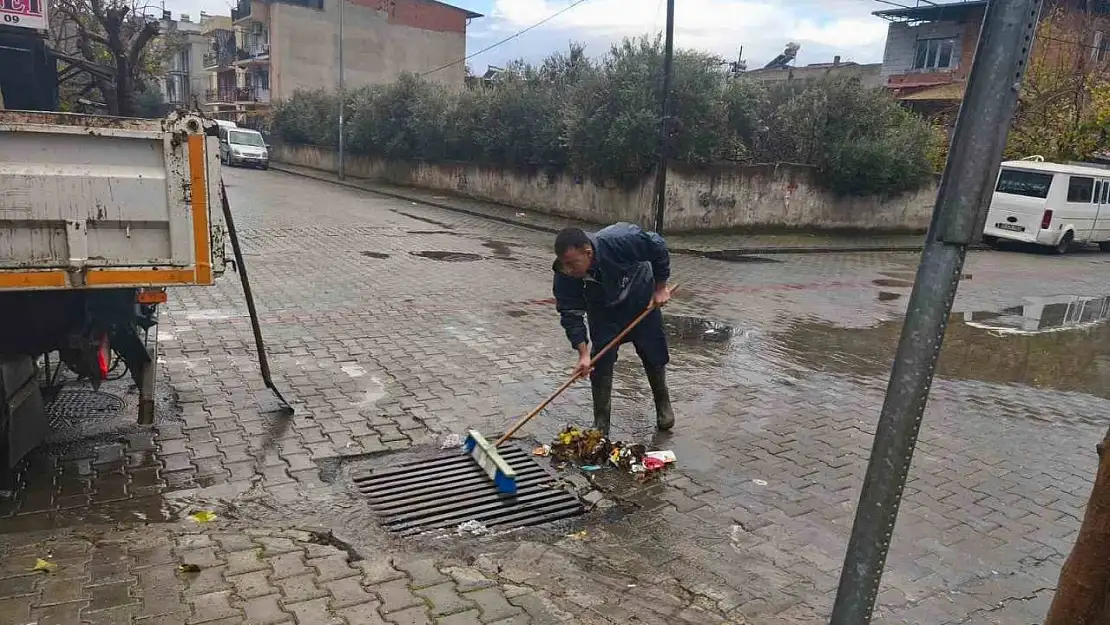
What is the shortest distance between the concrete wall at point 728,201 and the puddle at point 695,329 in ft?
27.5

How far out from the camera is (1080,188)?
57.2 ft

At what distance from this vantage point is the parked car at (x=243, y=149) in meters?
31.1

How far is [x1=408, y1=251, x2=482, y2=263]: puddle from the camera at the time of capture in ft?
40.1

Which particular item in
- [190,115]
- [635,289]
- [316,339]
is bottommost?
[316,339]

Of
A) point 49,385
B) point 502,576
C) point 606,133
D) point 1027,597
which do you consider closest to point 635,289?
point 502,576

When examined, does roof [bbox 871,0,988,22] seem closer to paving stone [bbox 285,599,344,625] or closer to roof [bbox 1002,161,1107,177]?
roof [bbox 1002,161,1107,177]

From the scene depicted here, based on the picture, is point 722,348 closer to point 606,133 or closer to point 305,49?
point 606,133

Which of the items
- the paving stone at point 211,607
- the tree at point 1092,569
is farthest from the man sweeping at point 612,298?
the tree at point 1092,569

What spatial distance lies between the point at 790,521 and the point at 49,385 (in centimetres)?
493

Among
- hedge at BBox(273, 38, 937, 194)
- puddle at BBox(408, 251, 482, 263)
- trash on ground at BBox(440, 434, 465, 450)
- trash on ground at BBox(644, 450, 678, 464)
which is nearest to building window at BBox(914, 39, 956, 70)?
hedge at BBox(273, 38, 937, 194)

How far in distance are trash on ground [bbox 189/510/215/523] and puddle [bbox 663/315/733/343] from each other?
17.0ft

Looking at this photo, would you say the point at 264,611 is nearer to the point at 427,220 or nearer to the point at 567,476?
the point at 567,476

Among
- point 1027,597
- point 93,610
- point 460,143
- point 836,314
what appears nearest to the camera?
point 93,610

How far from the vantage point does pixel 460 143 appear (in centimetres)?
2345
